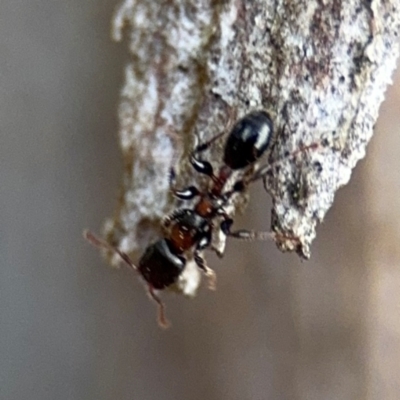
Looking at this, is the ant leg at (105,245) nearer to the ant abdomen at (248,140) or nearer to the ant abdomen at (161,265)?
the ant abdomen at (161,265)

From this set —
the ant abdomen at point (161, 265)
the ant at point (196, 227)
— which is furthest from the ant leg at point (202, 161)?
the ant abdomen at point (161, 265)

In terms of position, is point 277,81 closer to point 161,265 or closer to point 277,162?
point 277,162

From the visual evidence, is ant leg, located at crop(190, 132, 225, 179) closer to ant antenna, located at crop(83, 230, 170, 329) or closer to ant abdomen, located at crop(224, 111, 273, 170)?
ant abdomen, located at crop(224, 111, 273, 170)

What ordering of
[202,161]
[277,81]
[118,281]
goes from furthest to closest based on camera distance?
[118,281]
[202,161]
[277,81]

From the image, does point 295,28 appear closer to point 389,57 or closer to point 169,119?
point 389,57

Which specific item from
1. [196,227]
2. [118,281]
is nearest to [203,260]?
[196,227]

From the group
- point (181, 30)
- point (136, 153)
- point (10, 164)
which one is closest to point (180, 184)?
point (136, 153)

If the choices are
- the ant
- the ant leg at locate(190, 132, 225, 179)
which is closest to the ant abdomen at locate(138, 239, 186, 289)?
the ant

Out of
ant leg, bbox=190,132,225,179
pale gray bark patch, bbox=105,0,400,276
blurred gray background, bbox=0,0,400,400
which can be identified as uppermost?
pale gray bark patch, bbox=105,0,400,276
